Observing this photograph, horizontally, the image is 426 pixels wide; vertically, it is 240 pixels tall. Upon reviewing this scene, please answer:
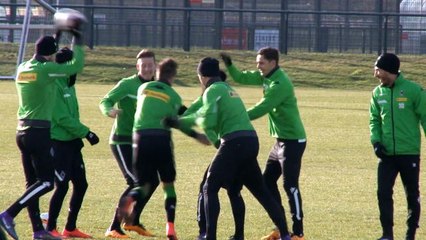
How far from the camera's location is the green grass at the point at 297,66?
1604 inches

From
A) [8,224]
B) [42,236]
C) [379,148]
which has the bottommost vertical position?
[42,236]

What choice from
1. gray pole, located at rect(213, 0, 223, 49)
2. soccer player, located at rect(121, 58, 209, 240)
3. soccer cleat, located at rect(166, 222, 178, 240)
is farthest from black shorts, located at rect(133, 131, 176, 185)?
gray pole, located at rect(213, 0, 223, 49)

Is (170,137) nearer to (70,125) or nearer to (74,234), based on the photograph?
(70,125)

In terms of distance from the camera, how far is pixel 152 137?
1042 cm

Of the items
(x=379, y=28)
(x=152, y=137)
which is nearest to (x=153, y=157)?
(x=152, y=137)

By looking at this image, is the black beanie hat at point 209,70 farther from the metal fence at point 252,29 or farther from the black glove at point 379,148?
the metal fence at point 252,29

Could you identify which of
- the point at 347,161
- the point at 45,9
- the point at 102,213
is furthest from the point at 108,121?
the point at 102,213

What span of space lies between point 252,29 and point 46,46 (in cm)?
3701

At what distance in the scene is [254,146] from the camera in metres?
10.3

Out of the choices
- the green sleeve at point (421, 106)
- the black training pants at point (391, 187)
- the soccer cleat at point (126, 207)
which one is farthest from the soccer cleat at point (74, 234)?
the green sleeve at point (421, 106)

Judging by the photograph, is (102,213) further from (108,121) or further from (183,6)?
(183,6)

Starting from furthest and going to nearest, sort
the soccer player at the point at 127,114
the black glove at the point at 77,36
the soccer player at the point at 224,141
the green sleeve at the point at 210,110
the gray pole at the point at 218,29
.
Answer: the gray pole at the point at 218,29, the soccer player at the point at 127,114, the black glove at the point at 77,36, the soccer player at the point at 224,141, the green sleeve at the point at 210,110

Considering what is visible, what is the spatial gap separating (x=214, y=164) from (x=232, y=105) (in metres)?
0.58

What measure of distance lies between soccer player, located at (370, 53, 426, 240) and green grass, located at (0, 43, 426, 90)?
28937mm
